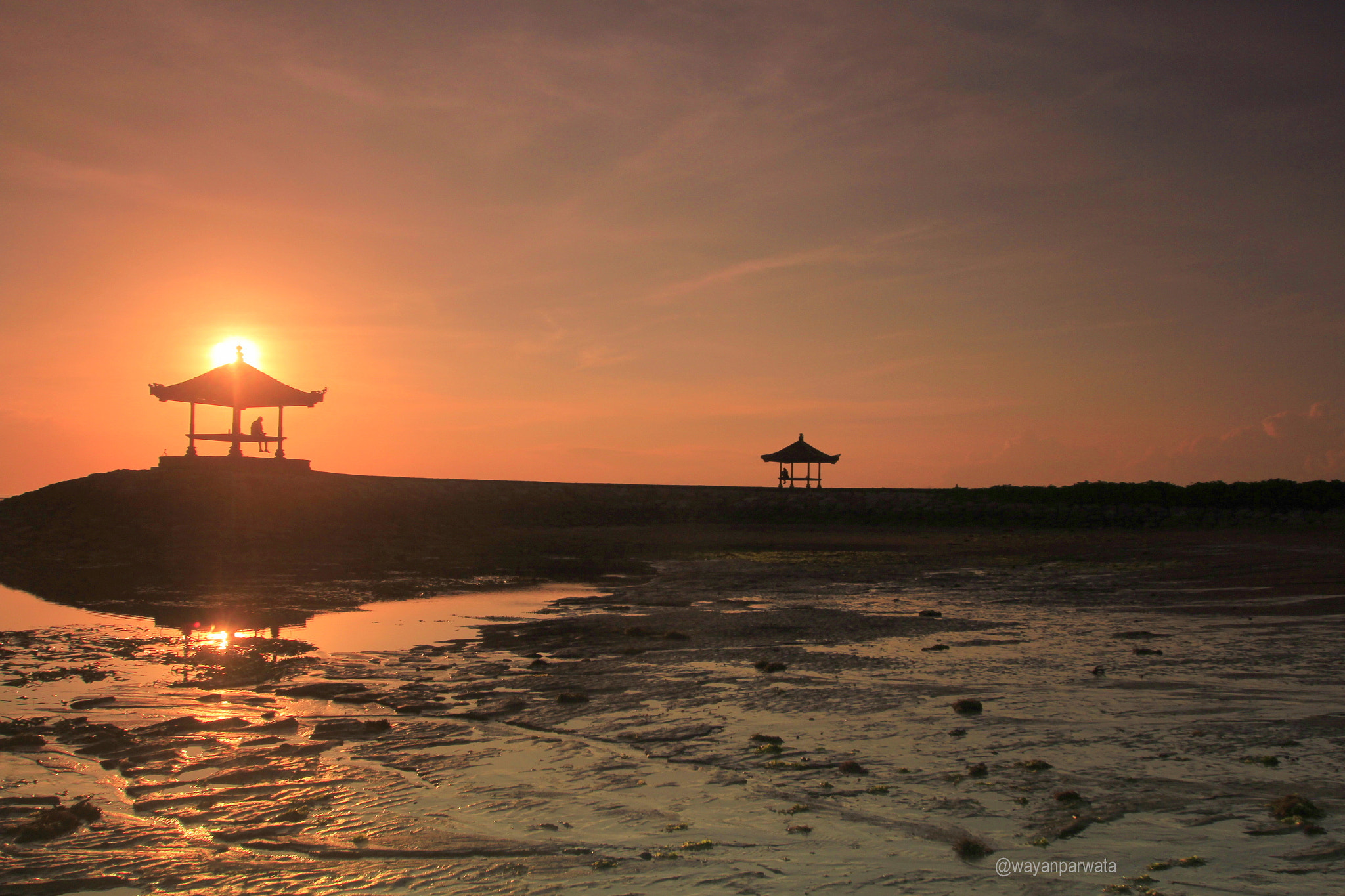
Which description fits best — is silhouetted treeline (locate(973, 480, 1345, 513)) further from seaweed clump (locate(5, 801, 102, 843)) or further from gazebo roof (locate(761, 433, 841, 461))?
seaweed clump (locate(5, 801, 102, 843))

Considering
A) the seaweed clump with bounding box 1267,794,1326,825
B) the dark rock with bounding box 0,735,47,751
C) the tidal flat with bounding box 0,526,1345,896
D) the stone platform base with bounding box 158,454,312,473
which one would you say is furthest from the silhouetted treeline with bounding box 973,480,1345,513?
the dark rock with bounding box 0,735,47,751

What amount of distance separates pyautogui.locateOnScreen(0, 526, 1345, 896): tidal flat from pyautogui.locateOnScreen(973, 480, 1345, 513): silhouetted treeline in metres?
22.7

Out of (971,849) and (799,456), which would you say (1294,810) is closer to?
(971,849)

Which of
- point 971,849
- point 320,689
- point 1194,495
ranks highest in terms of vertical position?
point 1194,495

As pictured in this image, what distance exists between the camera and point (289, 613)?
10508mm

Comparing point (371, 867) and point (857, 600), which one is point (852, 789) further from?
point (857, 600)

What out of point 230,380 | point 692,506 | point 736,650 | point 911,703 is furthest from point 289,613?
point 692,506

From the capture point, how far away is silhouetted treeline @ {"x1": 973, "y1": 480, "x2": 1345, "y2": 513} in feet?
91.4

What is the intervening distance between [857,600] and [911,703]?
5.62 m

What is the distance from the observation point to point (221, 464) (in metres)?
26.2

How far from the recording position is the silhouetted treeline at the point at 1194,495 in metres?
27.9

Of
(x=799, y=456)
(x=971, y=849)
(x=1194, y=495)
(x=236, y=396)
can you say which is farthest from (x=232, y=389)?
(x=1194, y=495)

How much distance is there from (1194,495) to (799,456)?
15664mm

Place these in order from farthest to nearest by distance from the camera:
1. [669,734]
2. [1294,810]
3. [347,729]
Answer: [347,729] < [669,734] < [1294,810]
